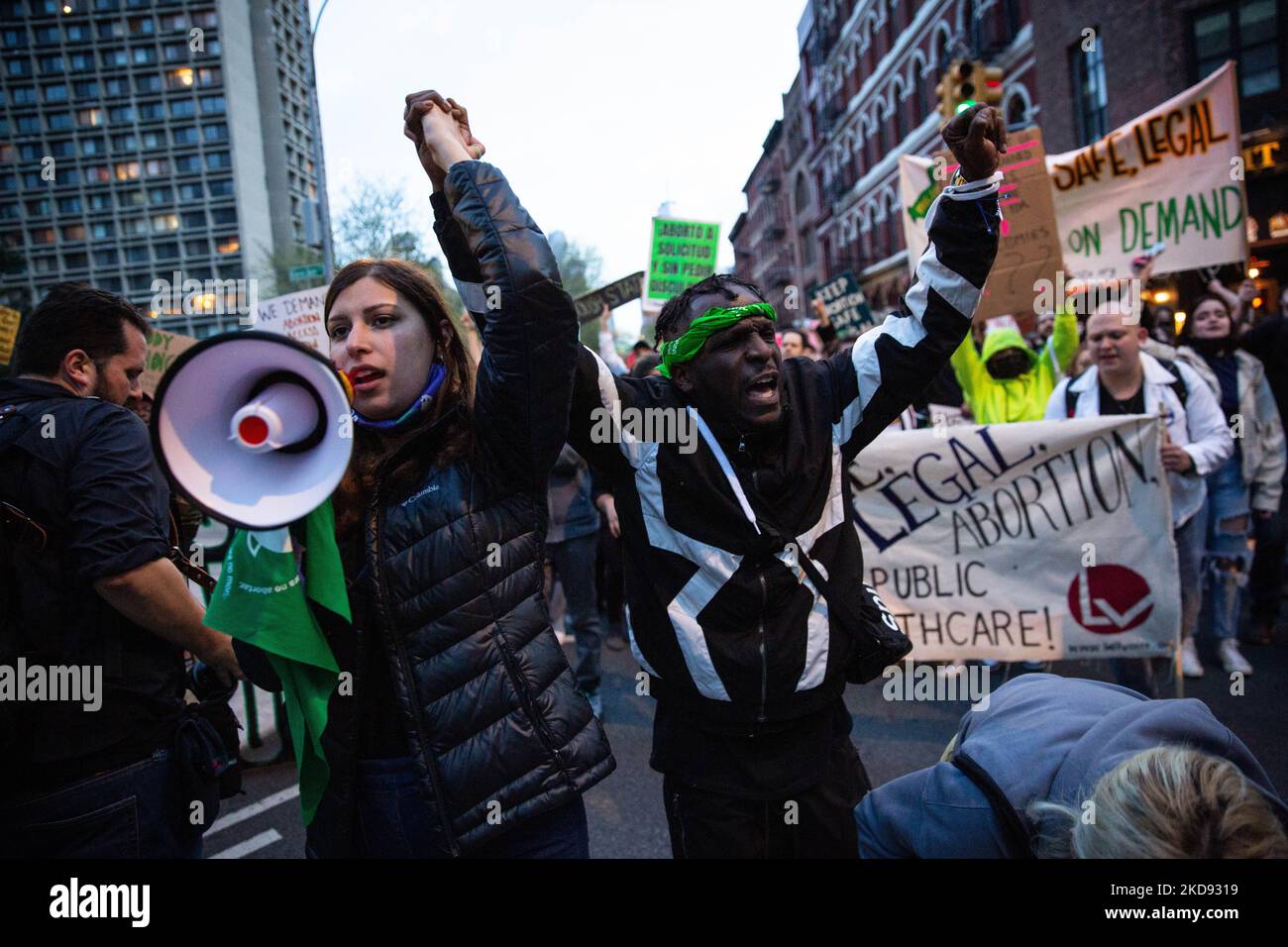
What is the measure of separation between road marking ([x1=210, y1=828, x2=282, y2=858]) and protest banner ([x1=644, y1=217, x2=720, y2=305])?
5.43 m

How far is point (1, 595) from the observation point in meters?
1.62

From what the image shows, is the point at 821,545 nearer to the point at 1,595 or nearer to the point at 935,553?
the point at 1,595

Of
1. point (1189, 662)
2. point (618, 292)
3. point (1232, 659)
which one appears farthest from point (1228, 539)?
point (618, 292)

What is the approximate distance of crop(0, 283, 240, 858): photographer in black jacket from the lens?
162 cm

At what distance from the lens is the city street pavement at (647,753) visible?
3400 millimetres

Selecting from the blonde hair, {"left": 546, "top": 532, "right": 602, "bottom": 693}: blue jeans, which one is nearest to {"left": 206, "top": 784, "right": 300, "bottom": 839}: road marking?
{"left": 546, "top": 532, "right": 602, "bottom": 693}: blue jeans

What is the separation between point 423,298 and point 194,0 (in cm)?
9140

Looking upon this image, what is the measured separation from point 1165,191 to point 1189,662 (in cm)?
349

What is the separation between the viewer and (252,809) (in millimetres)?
3816

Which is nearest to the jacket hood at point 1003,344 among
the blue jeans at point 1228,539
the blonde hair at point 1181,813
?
the blue jeans at point 1228,539

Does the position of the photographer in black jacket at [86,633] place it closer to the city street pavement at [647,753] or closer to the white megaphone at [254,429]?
the white megaphone at [254,429]

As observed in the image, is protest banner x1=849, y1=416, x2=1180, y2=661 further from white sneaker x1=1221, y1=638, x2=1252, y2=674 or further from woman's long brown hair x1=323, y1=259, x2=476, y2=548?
woman's long brown hair x1=323, y1=259, x2=476, y2=548

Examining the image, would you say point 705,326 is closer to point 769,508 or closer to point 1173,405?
point 769,508
